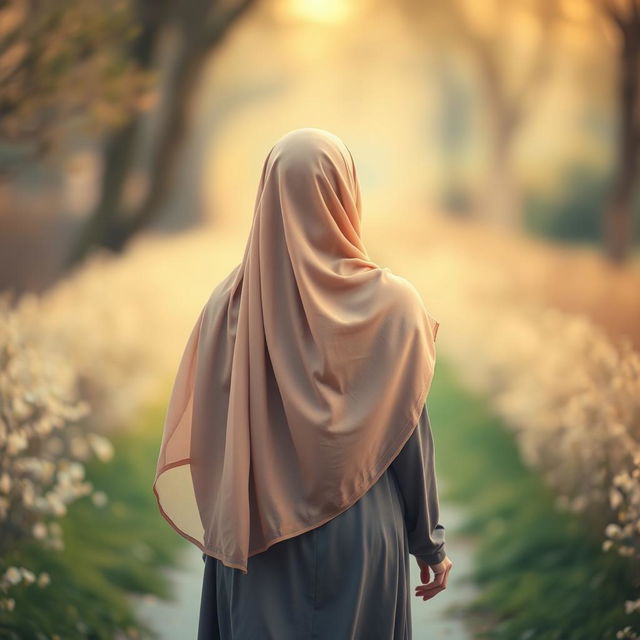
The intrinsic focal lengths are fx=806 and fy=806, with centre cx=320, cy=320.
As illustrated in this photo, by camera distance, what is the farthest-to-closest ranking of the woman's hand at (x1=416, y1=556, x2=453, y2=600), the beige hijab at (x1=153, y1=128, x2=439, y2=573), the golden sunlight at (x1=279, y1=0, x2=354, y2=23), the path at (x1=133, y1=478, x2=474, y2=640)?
the golden sunlight at (x1=279, y1=0, x2=354, y2=23) < the path at (x1=133, y1=478, x2=474, y2=640) < the woman's hand at (x1=416, y1=556, x2=453, y2=600) < the beige hijab at (x1=153, y1=128, x2=439, y2=573)

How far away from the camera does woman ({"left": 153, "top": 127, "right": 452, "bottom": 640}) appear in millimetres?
1600

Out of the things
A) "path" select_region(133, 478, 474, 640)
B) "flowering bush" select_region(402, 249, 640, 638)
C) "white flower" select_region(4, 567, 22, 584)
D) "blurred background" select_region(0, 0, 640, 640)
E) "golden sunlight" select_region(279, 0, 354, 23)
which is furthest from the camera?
"golden sunlight" select_region(279, 0, 354, 23)

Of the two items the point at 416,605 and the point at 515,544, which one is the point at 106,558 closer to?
the point at 416,605

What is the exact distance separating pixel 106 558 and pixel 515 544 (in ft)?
5.74

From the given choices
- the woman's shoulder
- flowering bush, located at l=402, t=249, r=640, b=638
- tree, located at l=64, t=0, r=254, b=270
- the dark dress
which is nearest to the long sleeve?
the dark dress

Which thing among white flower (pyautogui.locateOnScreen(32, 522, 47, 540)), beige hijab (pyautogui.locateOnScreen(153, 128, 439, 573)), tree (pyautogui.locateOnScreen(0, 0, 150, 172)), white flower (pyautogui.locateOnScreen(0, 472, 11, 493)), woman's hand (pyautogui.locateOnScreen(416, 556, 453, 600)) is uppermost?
tree (pyautogui.locateOnScreen(0, 0, 150, 172))

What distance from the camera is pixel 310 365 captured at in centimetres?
160

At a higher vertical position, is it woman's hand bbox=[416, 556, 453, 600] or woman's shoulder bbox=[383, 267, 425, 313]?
woman's shoulder bbox=[383, 267, 425, 313]

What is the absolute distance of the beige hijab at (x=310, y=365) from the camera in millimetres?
1599

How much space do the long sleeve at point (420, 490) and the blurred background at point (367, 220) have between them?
1659 millimetres

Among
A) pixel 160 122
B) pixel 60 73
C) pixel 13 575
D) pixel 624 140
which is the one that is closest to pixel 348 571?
pixel 13 575

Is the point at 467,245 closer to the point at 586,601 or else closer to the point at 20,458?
the point at 586,601

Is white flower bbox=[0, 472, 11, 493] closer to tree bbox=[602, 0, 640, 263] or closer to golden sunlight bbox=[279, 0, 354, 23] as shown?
golden sunlight bbox=[279, 0, 354, 23]

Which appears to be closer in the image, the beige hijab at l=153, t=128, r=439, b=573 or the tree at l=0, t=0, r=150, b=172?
the beige hijab at l=153, t=128, r=439, b=573
